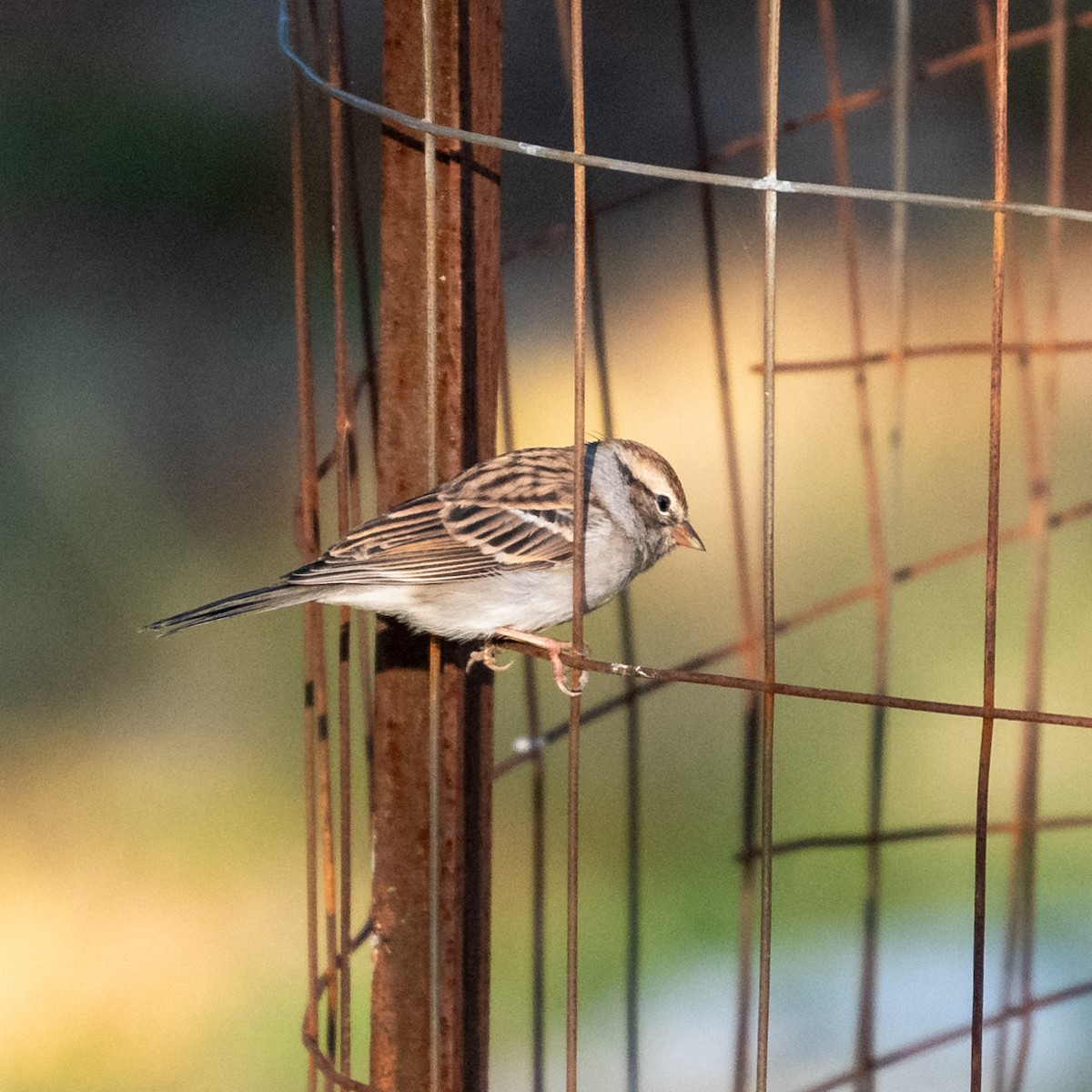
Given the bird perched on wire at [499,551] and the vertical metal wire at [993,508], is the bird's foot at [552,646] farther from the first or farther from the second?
the vertical metal wire at [993,508]

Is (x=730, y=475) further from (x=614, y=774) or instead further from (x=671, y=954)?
(x=671, y=954)

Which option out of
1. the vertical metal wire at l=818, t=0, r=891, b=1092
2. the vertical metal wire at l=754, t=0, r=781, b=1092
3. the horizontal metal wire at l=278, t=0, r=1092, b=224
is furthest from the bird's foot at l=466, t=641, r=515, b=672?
the vertical metal wire at l=818, t=0, r=891, b=1092

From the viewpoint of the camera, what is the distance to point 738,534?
1948 mm

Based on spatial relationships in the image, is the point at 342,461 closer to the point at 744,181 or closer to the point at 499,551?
the point at 499,551

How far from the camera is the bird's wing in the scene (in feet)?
4.77

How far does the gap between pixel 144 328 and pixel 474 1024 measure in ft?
4.85

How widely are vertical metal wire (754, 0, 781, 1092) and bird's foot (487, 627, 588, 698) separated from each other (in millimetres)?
271

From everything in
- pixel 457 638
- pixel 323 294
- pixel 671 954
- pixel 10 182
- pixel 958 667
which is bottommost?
pixel 671 954

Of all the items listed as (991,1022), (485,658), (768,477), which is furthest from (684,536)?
(991,1022)

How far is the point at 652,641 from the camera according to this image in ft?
8.18

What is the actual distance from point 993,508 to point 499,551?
0.63m

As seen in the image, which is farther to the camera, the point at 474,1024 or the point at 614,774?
the point at 614,774

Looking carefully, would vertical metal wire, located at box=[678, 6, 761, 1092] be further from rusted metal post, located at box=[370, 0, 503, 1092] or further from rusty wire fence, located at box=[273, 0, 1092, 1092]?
rusted metal post, located at box=[370, 0, 503, 1092]

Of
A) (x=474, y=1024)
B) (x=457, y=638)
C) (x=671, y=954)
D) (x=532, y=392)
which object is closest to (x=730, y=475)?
(x=532, y=392)
